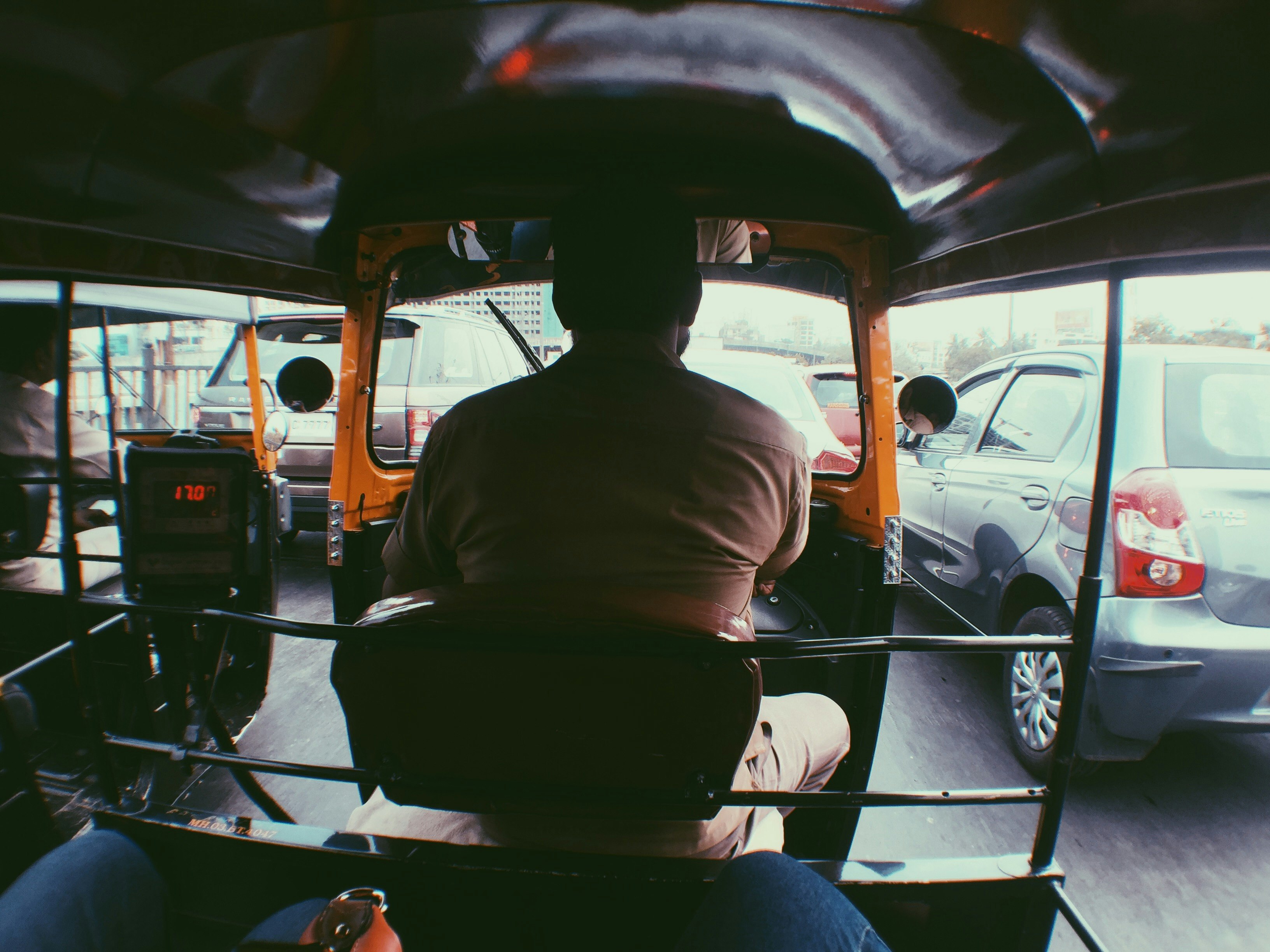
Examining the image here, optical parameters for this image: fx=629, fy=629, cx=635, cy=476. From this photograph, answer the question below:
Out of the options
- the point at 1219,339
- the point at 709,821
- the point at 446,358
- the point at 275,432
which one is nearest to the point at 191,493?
the point at 709,821

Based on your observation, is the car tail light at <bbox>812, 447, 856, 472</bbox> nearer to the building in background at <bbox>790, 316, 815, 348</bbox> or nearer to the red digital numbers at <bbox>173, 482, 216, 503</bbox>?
the building in background at <bbox>790, 316, 815, 348</bbox>

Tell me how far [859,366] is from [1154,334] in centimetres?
146

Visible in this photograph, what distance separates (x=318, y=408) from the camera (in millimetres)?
2359

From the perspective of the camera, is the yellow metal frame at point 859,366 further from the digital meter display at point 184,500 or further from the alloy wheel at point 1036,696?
the alloy wheel at point 1036,696

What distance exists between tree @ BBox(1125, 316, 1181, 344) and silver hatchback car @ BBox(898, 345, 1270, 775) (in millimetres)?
44

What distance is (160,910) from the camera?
4.08 feet

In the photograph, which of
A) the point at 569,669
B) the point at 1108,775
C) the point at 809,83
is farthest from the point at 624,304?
the point at 1108,775

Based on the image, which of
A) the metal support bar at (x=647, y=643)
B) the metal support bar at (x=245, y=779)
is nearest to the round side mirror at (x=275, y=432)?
the metal support bar at (x=245, y=779)

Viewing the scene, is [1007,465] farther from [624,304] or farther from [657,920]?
[657,920]

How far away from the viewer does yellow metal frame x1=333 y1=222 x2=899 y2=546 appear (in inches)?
89.0

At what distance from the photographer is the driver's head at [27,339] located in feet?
9.07

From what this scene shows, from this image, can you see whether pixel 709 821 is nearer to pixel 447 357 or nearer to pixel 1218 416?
pixel 1218 416

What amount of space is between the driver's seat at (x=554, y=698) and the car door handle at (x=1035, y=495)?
2.71 metres

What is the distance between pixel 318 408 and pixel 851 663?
2204 mm
